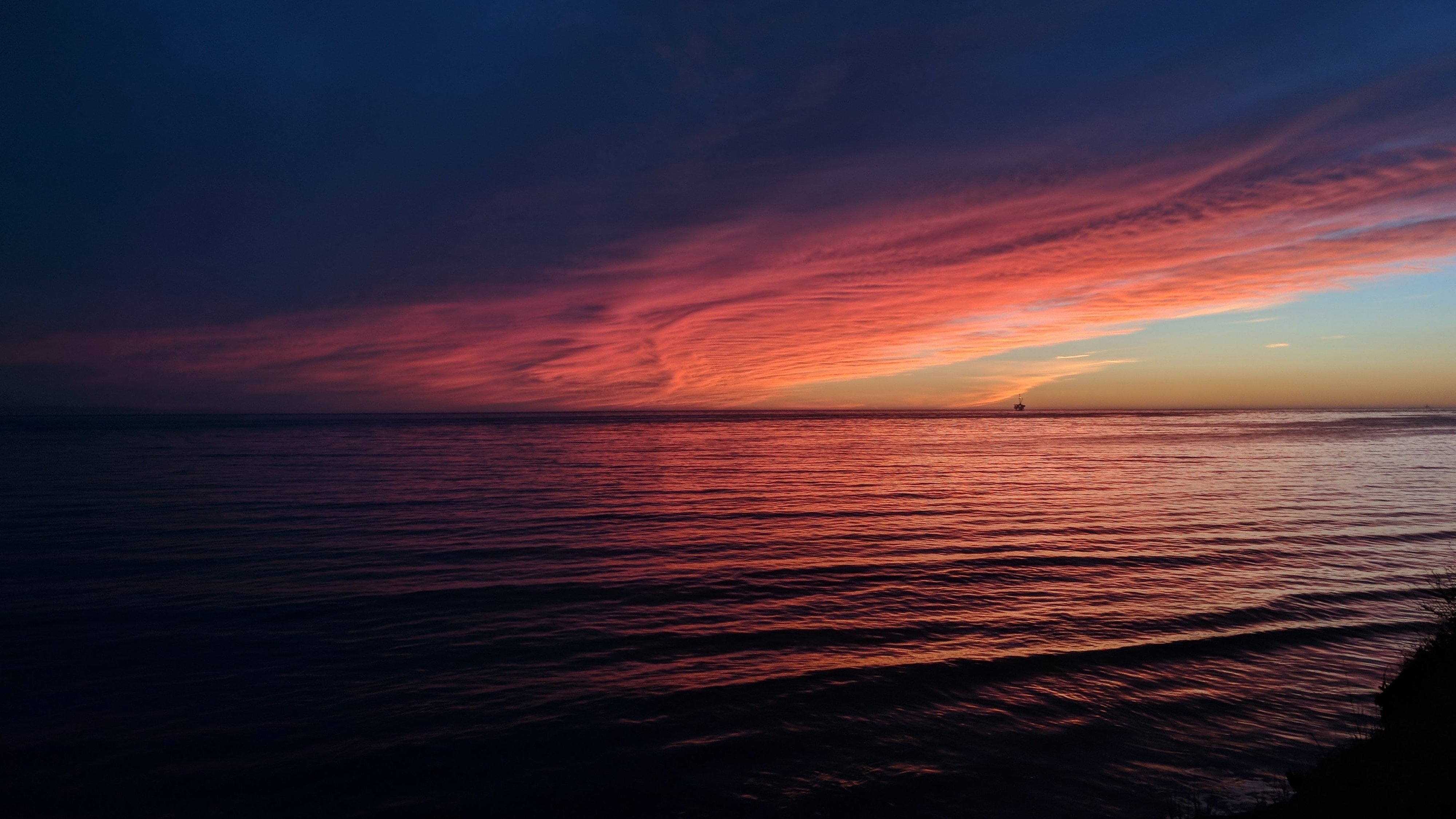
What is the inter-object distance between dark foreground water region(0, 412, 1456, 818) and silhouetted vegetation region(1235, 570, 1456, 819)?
1.26 meters

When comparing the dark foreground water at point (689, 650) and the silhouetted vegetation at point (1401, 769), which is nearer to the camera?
the silhouetted vegetation at point (1401, 769)

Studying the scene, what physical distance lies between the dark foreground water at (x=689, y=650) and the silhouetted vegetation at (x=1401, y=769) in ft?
4.13

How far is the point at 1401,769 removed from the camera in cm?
612

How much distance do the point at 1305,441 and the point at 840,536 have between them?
7516 cm

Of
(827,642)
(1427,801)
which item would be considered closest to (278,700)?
(827,642)

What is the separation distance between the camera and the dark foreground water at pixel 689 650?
8.81 m

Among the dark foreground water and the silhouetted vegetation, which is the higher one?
the silhouetted vegetation

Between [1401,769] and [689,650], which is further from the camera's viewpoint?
[689,650]

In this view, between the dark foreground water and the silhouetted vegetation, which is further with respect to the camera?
the dark foreground water

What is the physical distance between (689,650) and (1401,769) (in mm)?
9878

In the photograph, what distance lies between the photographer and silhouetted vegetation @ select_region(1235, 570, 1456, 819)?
5547 mm

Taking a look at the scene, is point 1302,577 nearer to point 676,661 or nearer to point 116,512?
point 676,661

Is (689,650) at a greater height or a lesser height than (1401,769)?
lesser

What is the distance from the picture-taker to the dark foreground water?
28.9 ft
